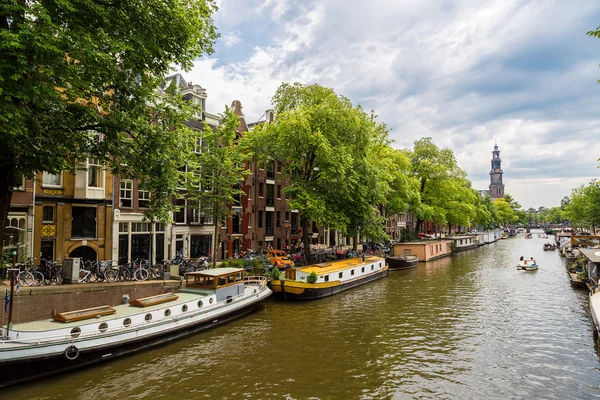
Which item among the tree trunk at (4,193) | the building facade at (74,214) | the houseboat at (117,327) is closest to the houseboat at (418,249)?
the houseboat at (117,327)

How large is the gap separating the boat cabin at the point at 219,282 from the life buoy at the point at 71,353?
7805 millimetres

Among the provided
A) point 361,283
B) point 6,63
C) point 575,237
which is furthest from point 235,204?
point 575,237

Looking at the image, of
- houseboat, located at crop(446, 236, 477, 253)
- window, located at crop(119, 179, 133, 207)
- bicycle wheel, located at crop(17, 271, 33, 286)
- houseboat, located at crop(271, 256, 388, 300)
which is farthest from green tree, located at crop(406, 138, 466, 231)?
bicycle wheel, located at crop(17, 271, 33, 286)

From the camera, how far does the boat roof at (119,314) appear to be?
550 inches

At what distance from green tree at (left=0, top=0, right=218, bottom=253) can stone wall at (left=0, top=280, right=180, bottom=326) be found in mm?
3813

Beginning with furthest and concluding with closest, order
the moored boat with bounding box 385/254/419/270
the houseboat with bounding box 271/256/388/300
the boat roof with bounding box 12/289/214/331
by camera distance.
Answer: the moored boat with bounding box 385/254/419/270, the houseboat with bounding box 271/256/388/300, the boat roof with bounding box 12/289/214/331

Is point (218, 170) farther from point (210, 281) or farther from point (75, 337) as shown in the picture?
point (75, 337)

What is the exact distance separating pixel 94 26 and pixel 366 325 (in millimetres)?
18464

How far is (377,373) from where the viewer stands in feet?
46.8

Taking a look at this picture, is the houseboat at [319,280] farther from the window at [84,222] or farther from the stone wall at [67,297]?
the window at [84,222]

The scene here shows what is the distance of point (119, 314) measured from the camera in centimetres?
1631

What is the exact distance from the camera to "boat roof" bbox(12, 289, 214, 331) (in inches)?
550

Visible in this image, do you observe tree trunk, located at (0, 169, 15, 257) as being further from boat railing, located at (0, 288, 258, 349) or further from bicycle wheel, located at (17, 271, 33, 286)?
bicycle wheel, located at (17, 271, 33, 286)


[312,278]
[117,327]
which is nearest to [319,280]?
[312,278]
